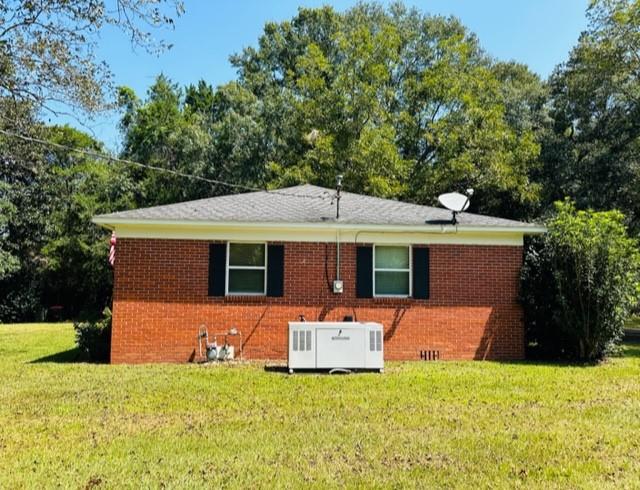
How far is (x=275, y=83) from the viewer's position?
31.6 m

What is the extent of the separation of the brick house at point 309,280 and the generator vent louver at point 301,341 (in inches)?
63.3

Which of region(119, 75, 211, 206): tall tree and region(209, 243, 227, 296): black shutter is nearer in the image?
region(209, 243, 227, 296): black shutter

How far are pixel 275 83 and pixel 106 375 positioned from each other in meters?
24.9

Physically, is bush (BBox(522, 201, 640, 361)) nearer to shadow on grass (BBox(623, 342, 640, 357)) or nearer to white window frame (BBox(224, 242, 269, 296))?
shadow on grass (BBox(623, 342, 640, 357))

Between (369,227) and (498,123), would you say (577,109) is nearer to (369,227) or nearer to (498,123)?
(498,123)

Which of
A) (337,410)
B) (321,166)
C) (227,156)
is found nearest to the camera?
(337,410)

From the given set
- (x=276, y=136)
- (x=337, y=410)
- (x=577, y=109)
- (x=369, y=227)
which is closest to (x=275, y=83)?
(x=276, y=136)

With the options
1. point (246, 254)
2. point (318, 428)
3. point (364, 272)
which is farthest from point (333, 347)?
point (318, 428)

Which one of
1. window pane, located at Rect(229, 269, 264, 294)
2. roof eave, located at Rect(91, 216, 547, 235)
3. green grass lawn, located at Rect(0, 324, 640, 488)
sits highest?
roof eave, located at Rect(91, 216, 547, 235)

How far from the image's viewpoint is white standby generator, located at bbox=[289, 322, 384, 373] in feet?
32.9

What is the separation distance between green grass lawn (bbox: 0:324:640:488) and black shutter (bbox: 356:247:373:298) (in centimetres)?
209

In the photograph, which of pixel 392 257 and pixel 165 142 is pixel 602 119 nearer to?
pixel 392 257

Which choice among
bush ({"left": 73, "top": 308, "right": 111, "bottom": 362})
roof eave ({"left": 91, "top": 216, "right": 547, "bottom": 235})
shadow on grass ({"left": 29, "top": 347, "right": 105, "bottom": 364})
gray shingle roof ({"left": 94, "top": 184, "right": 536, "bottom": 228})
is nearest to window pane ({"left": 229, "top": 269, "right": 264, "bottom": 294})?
roof eave ({"left": 91, "top": 216, "right": 547, "bottom": 235})

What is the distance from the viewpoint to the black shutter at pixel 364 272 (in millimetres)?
11812
